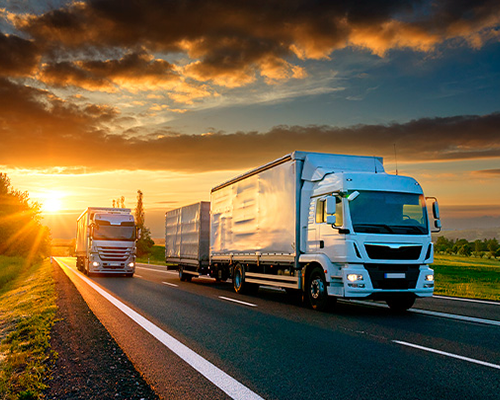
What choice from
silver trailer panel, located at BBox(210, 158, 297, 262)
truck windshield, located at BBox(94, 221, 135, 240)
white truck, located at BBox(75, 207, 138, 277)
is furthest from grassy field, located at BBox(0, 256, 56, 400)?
truck windshield, located at BBox(94, 221, 135, 240)

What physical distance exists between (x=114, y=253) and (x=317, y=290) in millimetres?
17753

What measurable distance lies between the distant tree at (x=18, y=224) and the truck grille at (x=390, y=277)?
62929 mm

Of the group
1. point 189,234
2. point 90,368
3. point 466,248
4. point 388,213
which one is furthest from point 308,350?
point 466,248

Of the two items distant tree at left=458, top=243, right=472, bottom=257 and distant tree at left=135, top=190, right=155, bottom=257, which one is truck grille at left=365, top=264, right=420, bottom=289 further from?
distant tree at left=135, top=190, right=155, bottom=257

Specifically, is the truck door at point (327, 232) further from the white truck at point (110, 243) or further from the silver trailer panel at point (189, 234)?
the white truck at point (110, 243)

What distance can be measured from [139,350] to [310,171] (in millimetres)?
7102

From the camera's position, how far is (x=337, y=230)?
11023mm

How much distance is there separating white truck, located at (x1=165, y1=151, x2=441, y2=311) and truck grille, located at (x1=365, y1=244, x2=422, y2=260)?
0.07 feet

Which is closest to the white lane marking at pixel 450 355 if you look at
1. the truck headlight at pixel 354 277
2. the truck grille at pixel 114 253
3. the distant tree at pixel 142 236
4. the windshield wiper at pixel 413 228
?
the truck headlight at pixel 354 277

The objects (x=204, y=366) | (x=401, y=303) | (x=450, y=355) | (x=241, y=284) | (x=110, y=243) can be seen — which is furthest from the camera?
(x=110, y=243)

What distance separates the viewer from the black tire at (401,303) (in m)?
12.1

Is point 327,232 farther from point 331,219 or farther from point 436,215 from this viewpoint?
point 436,215

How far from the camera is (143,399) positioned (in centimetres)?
464

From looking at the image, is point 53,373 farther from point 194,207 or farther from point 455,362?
point 194,207
